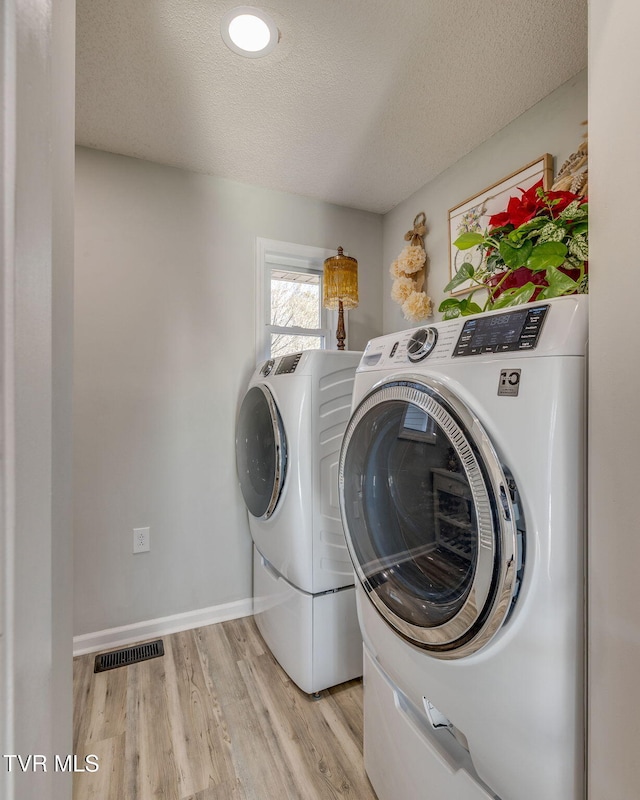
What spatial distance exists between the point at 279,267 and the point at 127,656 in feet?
6.87

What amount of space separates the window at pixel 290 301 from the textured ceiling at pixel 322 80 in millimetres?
Answer: 416

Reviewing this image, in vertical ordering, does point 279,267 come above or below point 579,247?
above

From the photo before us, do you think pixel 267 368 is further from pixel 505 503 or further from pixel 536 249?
pixel 505 503

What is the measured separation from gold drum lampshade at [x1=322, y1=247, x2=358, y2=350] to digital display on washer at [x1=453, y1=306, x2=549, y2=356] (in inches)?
53.5

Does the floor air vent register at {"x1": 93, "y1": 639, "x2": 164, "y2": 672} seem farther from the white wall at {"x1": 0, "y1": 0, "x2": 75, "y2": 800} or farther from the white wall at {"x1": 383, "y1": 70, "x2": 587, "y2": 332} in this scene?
the white wall at {"x1": 383, "y1": 70, "x2": 587, "y2": 332}

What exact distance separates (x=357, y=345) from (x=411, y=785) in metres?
1.93

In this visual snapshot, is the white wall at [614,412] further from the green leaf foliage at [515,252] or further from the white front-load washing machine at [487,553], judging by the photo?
the green leaf foliage at [515,252]

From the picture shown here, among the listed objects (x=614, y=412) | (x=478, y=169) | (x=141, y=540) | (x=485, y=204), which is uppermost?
(x=478, y=169)

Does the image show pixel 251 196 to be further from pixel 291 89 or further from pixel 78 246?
pixel 78 246

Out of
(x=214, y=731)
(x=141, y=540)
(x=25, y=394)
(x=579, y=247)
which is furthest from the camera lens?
(x=141, y=540)

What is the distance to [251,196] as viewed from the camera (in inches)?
82.0

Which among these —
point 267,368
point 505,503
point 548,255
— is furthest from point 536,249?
point 267,368

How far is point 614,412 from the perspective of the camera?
1.89 feet

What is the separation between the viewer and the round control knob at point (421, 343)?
33.2 inches
